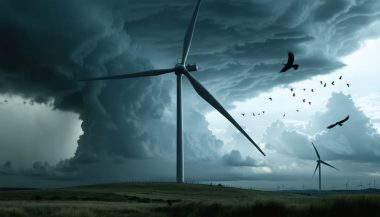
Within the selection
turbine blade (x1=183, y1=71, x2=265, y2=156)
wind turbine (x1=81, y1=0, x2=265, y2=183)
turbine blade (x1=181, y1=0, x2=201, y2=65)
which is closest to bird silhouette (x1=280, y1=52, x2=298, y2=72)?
turbine blade (x1=183, y1=71, x2=265, y2=156)

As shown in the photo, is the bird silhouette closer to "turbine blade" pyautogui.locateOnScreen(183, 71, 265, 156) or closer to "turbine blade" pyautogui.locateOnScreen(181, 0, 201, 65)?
"turbine blade" pyautogui.locateOnScreen(183, 71, 265, 156)

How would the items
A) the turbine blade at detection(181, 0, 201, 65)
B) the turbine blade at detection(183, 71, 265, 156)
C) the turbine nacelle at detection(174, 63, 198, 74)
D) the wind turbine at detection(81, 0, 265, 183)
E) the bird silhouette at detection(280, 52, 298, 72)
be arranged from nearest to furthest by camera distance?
the bird silhouette at detection(280, 52, 298, 72)
the turbine blade at detection(183, 71, 265, 156)
the wind turbine at detection(81, 0, 265, 183)
the turbine blade at detection(181, 0, 201, 65)
the turbine nacelle at detection(174, 63, 198, 74)

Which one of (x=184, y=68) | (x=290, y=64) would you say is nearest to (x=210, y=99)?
(x=184, y=68)

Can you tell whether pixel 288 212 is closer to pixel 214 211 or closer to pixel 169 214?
pixel 214 211

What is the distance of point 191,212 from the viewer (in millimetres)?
55688

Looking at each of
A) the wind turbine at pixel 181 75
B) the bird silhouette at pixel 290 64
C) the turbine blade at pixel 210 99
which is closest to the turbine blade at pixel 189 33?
the wind turbine at pixel 181 75

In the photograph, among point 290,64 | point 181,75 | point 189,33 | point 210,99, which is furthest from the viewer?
point 181,75

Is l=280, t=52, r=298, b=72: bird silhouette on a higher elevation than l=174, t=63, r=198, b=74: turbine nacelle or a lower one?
lower

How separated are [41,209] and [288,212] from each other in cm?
2828

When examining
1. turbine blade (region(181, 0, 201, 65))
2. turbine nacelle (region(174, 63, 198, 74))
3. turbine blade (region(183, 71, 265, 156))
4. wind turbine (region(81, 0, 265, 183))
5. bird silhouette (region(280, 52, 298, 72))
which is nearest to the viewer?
bird silhouette (region(280, 52, 298, 72))

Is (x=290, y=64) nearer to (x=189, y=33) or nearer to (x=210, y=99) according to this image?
(x=210, y=99)

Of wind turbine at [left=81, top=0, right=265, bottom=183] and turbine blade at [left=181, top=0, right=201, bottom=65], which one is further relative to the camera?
turbine blade at [left=181, top=0, right=201, bottom=65]

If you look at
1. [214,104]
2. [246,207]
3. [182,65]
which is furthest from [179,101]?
[246,207]

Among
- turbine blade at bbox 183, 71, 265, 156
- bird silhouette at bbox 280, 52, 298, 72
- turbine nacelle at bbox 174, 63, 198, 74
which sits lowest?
bird silhouette at bbox 280, 52, 298, 72
